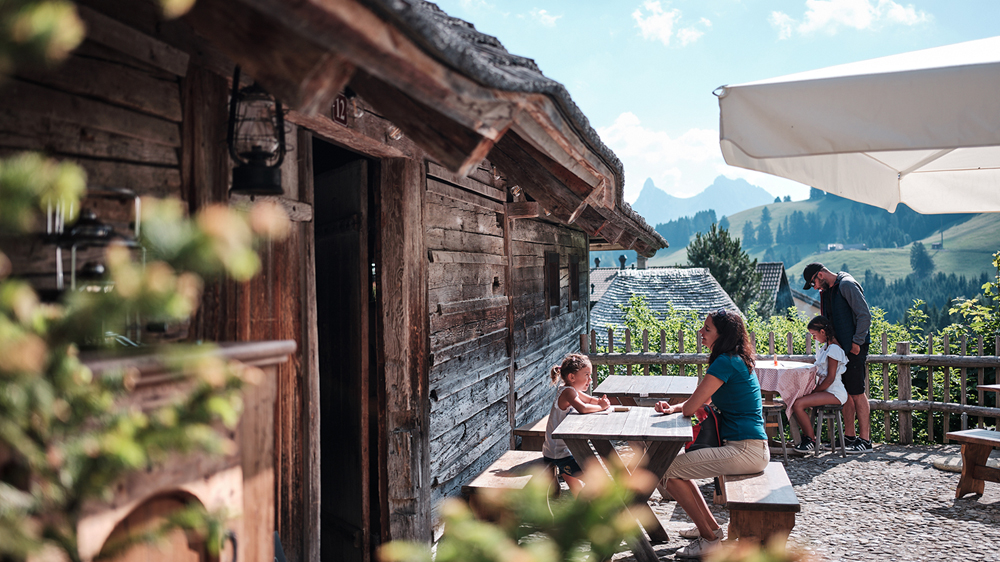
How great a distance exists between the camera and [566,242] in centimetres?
880

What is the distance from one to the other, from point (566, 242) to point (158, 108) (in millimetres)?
6923

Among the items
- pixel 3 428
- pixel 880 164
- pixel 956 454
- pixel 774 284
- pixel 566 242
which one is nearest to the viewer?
pixel 3 428

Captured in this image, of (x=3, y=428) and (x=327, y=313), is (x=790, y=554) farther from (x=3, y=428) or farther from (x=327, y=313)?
(x=327, y=313)

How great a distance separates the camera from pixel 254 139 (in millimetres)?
2465

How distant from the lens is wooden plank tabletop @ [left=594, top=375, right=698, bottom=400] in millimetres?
6488

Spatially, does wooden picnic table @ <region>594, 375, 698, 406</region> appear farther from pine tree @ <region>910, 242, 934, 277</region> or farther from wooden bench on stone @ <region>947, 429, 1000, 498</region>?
pine tree @ <region>910, 242, 934, 277</region>

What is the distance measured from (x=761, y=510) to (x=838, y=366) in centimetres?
382

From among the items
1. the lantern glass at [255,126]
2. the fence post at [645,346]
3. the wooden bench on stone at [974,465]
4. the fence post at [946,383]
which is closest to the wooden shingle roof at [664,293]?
the fence post at [645,346]

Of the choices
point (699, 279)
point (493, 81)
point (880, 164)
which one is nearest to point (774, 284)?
point (699, 279)

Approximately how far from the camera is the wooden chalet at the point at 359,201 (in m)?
1.64

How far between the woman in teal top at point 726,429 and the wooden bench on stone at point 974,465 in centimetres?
249

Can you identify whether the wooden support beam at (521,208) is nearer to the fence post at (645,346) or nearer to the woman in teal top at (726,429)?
the woman in teal top at (726,429)

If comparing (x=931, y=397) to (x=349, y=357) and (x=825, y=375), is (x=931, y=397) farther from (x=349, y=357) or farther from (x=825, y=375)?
(x=349, y=357)

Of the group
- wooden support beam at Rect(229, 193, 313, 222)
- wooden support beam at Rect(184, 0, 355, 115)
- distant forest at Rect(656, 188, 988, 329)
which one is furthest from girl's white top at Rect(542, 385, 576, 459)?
distant forest at Rect(656, 188, 988, 329)
